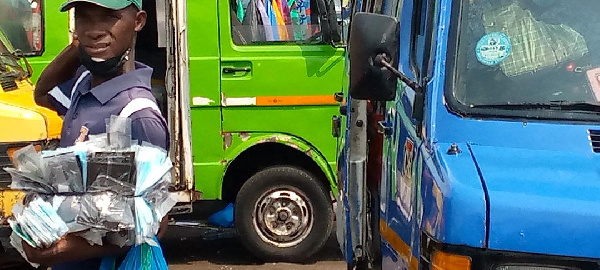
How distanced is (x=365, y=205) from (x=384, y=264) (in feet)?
2.29

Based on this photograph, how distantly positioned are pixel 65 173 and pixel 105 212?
170 mm

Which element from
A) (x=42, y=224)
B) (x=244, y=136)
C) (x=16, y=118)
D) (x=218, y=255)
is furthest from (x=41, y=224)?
(x=218, y=255)

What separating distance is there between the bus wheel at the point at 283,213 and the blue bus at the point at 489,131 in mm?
3104

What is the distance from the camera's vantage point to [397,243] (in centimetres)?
347

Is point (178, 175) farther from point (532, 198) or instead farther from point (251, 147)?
point (532, 198)

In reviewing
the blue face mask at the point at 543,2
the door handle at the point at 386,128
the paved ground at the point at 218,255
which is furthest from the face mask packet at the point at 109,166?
the paved ground at the point at 218,255

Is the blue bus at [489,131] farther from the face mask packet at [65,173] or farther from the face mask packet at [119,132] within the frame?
the face mask packet at [65,173]

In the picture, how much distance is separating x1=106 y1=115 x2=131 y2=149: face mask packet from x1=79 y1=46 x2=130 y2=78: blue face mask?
0.86 ft

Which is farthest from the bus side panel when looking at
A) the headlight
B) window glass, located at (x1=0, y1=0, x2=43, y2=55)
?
the headlight

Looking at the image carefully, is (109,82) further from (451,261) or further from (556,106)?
(556,106)

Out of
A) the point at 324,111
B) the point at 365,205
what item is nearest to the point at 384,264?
the point at 365,205

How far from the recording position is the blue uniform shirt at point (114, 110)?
2.81 m

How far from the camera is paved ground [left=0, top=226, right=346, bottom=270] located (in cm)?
725

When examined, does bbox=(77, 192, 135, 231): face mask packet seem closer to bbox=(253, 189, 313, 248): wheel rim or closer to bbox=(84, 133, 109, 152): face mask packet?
bbox=(84, 133, 109, 152): face mask packet
